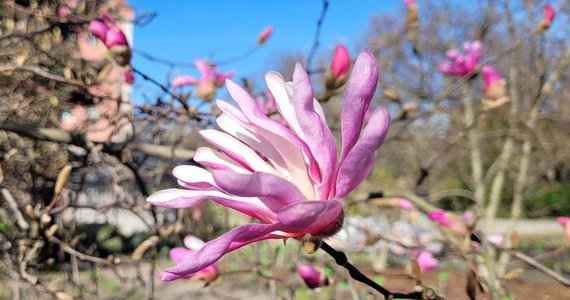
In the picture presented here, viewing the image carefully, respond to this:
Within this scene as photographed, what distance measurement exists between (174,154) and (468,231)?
3.05 feet

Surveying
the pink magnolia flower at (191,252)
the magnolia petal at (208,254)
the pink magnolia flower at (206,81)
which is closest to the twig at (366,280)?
the magnolia petal at (208,254)

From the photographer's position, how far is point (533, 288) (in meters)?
5.54

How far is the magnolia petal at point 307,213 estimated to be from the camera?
0.46 m

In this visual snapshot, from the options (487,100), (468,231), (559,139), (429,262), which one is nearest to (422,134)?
(559,139)

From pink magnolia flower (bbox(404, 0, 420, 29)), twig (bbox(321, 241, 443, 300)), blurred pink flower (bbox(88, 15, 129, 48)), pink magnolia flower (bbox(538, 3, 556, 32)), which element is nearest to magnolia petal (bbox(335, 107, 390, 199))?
twig (bbox(321, 241, 443, 300))

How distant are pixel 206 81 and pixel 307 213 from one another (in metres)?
1.33

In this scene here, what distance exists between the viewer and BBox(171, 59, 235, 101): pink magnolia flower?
1727 millimetres

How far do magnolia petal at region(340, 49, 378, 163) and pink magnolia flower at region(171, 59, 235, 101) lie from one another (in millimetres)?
1245

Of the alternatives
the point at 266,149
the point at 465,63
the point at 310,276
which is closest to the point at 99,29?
the point at 310,276

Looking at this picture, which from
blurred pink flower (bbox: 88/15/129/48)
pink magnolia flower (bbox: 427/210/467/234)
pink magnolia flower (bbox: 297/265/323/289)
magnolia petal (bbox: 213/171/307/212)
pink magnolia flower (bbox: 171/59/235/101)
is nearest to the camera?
magnolia petal (bbox: 213/171/307/212)

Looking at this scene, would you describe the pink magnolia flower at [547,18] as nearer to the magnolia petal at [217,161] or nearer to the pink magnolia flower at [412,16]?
the pink magnolia flower at [412,16]

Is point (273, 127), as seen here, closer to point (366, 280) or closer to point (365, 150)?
point (365, 150)

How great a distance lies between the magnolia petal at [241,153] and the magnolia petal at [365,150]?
0.39ft

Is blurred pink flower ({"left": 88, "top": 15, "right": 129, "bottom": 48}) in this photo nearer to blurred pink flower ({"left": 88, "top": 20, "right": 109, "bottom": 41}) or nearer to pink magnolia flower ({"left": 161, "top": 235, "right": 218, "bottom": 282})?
blurred pink flower ({"left": 88, "top": 20, "right": 109, "bottom": 41})
